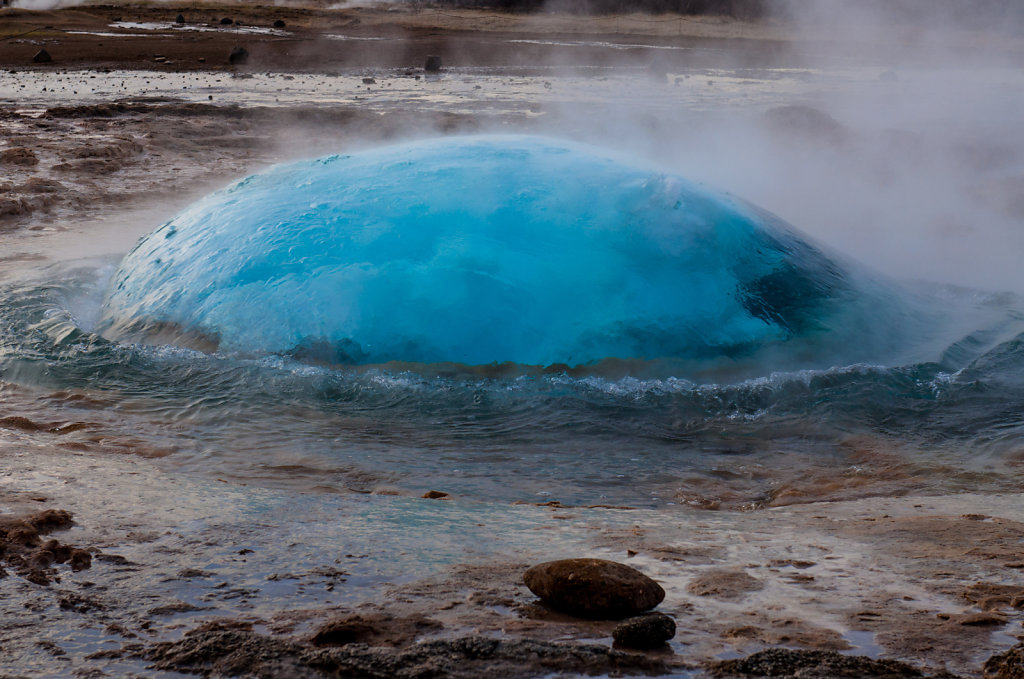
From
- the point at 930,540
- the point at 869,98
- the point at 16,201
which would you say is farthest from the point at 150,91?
the point at 930,540

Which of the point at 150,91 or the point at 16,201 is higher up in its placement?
the point at 150,91

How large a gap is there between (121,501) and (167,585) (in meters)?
0.69

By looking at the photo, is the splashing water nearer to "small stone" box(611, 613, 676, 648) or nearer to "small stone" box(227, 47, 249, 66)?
"small stone" box(611, 613, 676, 648)

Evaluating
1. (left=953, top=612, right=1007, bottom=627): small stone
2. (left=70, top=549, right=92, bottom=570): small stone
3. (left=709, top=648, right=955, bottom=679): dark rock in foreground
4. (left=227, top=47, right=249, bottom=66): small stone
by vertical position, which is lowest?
(left=70, top=549, right=92, bottom=570): small stone

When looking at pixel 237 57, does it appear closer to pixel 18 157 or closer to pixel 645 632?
pixel 18 157

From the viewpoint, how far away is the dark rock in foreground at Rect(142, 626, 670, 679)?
1719mm

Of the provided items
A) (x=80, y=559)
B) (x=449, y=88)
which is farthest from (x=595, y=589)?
(x=449, y=88)

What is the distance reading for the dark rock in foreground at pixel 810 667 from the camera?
1.70m

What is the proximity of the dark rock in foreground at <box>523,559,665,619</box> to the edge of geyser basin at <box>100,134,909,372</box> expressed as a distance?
1870mm

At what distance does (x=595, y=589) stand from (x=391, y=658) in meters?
0.46

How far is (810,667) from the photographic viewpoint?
67.6 inches

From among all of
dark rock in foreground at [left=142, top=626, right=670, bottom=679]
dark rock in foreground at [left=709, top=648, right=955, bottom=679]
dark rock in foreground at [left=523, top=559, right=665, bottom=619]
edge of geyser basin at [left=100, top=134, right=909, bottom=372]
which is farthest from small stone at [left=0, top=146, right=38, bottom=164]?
dark rock in foreground at [left=709, top=648, right=955, bottom=679]

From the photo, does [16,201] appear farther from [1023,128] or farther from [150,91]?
[1023,128]

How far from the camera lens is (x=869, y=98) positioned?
15070 millimetres
